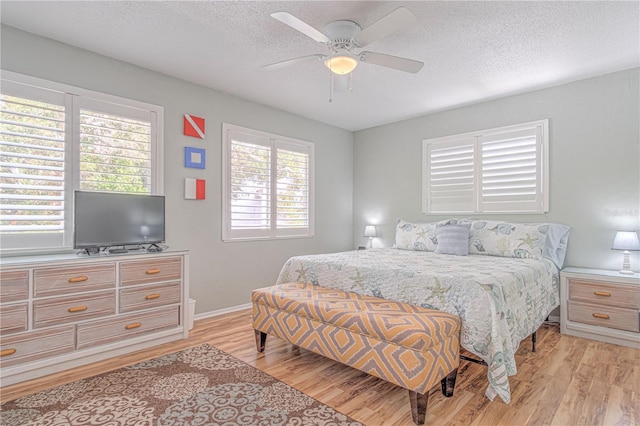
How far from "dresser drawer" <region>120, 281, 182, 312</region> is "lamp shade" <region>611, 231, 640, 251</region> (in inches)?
166

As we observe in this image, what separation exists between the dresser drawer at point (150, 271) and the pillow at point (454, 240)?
284cm

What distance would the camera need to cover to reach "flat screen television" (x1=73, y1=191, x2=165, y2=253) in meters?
2.74

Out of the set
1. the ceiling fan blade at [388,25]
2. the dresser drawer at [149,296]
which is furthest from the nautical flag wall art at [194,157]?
the ceiling fan blade at [388,25]

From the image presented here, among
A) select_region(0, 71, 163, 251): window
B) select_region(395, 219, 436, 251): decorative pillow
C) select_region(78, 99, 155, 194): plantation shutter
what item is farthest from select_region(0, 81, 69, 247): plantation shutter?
select_region(395, 219, 436, 251): decorative pillow

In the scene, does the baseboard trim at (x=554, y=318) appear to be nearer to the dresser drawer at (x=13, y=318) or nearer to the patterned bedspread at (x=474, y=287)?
the patterned bedspread at (x=474, y=287)

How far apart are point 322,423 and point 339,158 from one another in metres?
4.30

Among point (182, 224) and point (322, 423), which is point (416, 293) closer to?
point (322, 423)

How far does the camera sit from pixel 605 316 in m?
3.09

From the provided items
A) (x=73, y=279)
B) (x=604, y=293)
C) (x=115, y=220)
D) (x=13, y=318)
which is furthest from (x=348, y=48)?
(x=604, y=293)

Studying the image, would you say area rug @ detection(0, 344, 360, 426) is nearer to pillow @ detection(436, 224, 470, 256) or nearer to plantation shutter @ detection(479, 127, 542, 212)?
pillow @ detection(436, 224, 470, 256)

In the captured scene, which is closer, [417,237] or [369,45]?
[369,45]

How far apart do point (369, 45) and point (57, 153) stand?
9.39 ft

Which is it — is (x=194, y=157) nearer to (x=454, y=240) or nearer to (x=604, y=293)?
(x=454, y=240)

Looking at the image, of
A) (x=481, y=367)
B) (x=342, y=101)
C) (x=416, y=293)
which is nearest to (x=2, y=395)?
(x=416, y=293)
